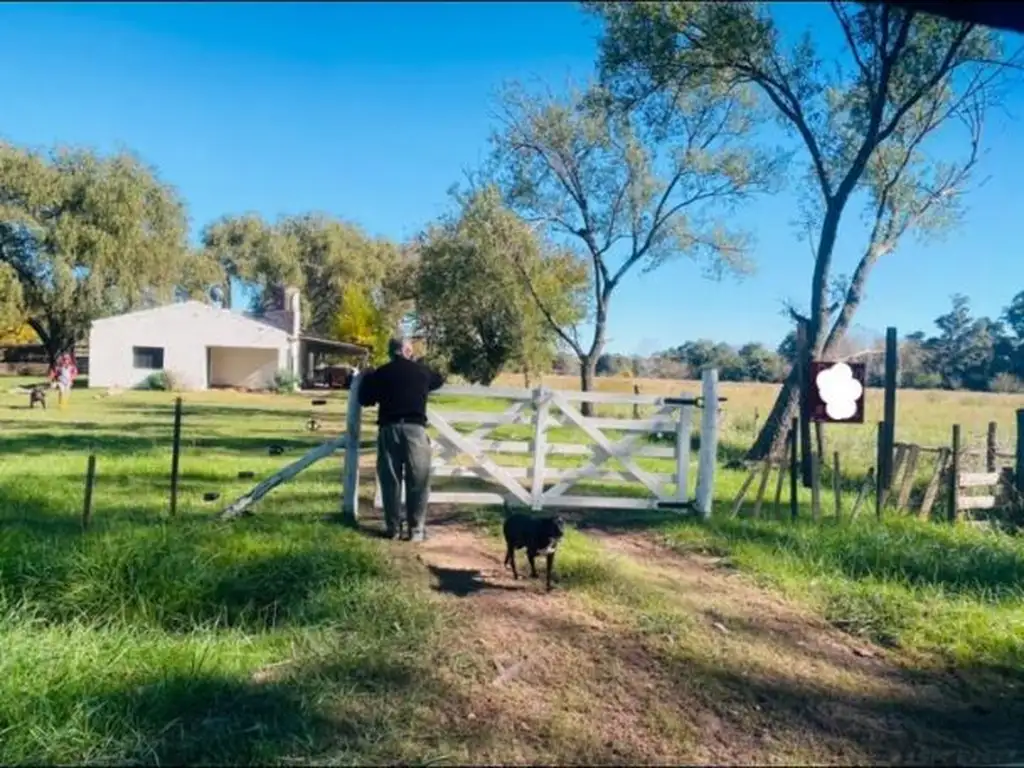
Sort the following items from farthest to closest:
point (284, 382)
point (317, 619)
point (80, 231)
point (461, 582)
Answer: point (284, 382) → point (80, 231) → point (461, 582) → point (317, 619)

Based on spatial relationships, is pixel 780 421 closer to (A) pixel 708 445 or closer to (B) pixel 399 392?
(A) pixel 708 445

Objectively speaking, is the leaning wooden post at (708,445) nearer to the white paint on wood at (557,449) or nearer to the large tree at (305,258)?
the white paint on wood at (557,449)

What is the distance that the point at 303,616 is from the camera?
5.78m

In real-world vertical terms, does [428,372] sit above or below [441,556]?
above

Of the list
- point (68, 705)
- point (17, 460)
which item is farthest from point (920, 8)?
point (17, 460)

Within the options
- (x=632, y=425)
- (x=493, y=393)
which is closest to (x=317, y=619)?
(x=493, y=393)

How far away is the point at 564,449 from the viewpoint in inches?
373

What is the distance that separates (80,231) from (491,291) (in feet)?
82.9

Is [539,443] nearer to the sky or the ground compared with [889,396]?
nearer to the ground

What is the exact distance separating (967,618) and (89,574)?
21.2 ft

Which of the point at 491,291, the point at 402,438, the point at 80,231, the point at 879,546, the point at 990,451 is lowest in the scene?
the point at 879,546

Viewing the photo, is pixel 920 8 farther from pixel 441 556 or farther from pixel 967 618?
pixel 441 556

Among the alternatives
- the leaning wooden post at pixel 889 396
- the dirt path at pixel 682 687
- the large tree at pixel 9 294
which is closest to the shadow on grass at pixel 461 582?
the dirt path at pixel 682 687

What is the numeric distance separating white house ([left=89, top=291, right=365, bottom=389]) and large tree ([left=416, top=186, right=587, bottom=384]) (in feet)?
37.2
